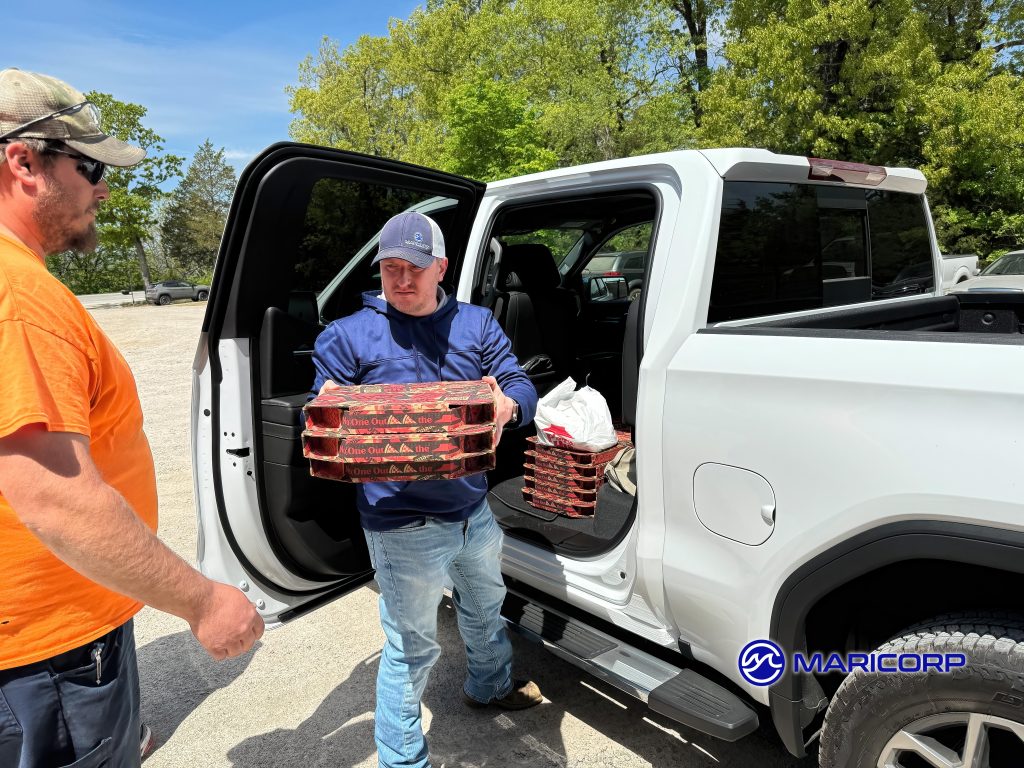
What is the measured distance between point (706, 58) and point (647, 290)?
21.7 m

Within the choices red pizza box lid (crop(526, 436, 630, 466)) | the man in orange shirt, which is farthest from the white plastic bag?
the man in orange shirt

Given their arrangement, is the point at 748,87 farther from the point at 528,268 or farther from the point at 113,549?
the point at 113,549

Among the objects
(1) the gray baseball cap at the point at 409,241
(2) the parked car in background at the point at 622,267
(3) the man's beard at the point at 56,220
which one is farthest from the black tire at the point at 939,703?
(2) the parked car in background at the point at 622,267

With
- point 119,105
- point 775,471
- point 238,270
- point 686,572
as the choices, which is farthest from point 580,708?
point 119,105

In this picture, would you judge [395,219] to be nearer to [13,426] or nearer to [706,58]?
[13,426]

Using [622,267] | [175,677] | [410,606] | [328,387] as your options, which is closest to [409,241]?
[328,387]

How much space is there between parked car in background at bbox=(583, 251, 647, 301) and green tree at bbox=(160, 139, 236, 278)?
161ft

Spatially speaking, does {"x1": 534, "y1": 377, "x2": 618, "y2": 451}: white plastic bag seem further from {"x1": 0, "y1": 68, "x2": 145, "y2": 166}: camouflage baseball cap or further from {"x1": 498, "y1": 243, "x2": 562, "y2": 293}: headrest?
{"x1": 0, "y1": 68, "x2": 145, "y2": 166}: camouflage baseball cap

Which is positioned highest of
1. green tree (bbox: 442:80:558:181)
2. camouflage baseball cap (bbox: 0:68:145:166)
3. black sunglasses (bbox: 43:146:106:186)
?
green tree (bbox: 442:80:558:181)

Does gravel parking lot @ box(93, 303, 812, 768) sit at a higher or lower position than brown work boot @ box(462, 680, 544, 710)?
lower

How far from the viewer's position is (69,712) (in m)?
1.32

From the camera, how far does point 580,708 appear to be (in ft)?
8.84

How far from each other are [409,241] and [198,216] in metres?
57.8

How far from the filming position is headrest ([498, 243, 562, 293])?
4031 mm
